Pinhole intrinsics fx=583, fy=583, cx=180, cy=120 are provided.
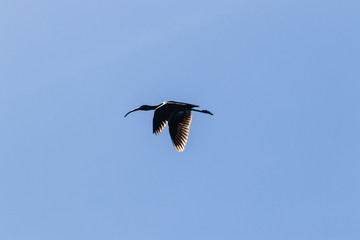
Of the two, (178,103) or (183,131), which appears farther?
(183,131)

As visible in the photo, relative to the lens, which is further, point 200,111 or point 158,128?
point 200,111

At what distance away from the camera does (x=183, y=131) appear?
3231cm

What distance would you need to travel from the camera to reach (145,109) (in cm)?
3334

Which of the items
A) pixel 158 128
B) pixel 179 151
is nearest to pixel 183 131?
pixel 179 151

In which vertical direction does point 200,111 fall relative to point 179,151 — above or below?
above

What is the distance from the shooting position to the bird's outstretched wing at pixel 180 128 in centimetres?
3222

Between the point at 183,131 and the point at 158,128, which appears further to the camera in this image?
the point at 183,131

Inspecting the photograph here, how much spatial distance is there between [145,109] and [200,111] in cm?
336

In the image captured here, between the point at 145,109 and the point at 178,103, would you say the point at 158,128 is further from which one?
the point at 145,109

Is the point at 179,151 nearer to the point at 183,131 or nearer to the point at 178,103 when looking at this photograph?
the point at 183,131

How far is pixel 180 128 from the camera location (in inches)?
1273

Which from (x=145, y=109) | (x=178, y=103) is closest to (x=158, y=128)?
(x=178, y=103)

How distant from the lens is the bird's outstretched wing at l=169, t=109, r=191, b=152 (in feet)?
106

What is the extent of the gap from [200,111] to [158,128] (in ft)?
11.5
